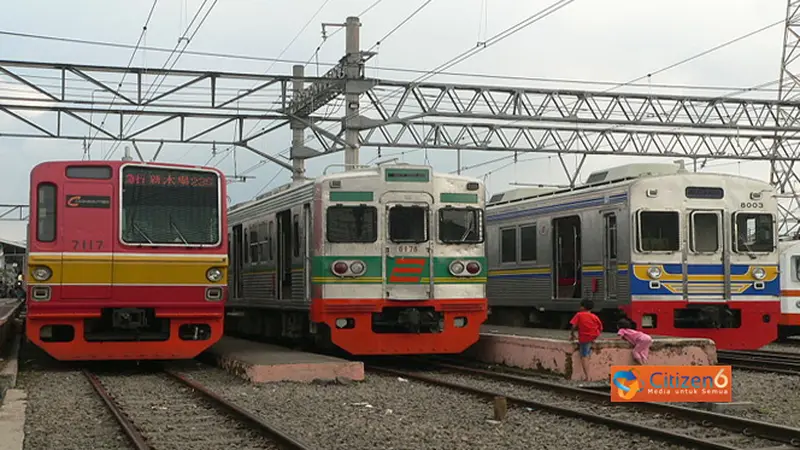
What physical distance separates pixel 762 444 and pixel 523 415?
2.54m

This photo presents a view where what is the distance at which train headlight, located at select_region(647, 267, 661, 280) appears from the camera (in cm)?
1652

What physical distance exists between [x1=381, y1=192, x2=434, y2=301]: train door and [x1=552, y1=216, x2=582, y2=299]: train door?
4.04 meters

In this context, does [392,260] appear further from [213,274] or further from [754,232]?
[754,232]

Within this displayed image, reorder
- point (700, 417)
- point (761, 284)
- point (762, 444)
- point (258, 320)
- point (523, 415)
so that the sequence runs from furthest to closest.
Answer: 1. point (258, 320)
2. point (761, 284)
3. point (523, 415)
4. point (700, 417)
5. point (762, 444)

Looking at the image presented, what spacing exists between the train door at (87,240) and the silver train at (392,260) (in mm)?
2988

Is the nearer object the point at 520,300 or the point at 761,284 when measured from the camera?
the point at 761,284

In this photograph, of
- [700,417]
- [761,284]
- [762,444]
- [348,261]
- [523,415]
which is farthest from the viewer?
[761,284]

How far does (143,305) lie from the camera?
14.1 metres

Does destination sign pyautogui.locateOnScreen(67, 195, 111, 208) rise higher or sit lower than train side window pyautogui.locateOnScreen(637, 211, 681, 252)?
higher

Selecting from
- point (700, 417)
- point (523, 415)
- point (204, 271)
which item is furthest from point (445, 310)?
point (700, 417)

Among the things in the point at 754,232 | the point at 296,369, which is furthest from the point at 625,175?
the point at 296,369

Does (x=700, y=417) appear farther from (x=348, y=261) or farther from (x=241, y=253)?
(x=241, y=253)

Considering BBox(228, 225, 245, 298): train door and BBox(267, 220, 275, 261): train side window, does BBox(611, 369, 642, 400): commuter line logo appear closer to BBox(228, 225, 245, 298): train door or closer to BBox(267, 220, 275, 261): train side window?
BBox(267, 220, 275, 261): train side window

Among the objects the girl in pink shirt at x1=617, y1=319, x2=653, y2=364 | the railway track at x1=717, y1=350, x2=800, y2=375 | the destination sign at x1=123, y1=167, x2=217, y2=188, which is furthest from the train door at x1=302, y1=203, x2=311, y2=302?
the railway track at x1=717, y1=350, x2=800, y2=375
